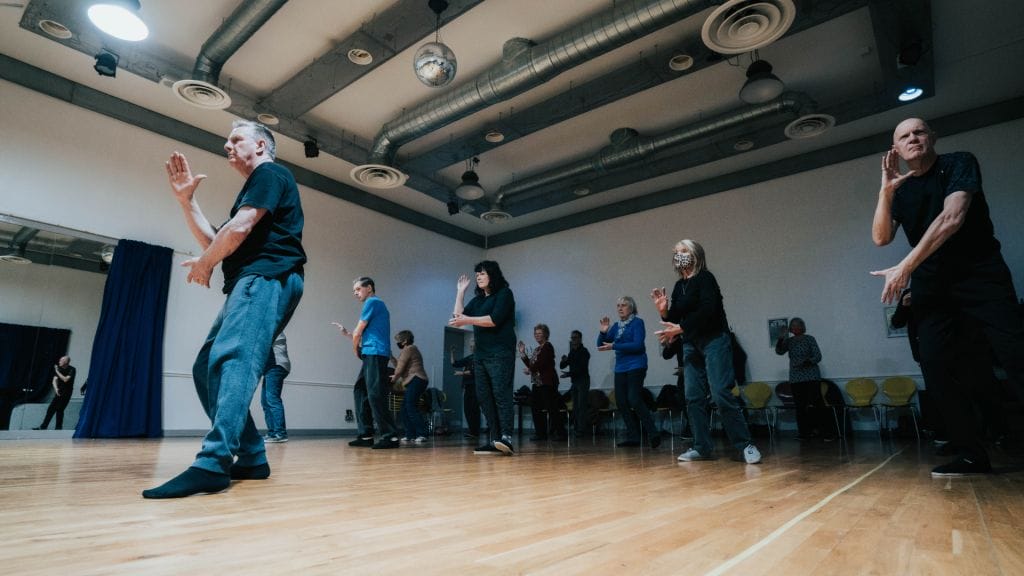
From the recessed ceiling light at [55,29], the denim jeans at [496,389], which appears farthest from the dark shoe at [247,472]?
the recessed ceiling light at [55,29]

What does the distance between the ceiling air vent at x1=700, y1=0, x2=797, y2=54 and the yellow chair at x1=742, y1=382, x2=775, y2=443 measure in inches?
204

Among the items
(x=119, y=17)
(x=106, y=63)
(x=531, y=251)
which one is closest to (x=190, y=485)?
(x=119, y=17)

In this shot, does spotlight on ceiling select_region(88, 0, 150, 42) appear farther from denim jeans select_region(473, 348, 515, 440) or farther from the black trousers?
the black trousers

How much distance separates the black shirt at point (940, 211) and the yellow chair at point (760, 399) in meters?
5.95

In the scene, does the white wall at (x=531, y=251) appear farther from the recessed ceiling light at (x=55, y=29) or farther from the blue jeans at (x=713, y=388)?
the blue jeans at (x=713, y=388)

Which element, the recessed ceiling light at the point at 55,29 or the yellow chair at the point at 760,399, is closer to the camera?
the recessed ceiling light at the point at 55,29

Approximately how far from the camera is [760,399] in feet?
26.3

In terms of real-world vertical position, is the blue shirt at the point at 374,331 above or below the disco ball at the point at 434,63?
below

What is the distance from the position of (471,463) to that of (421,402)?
5083 millimetres

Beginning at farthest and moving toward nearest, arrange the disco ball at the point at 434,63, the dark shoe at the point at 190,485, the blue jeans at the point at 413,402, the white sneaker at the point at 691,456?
1. the blue jeans at the point at 413,402
2. the disco ball at the point at 434,63
3. the white sneaker at the point at 691,456
4. the dark shoe at the point at 190,485

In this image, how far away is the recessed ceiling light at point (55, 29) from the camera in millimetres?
5448

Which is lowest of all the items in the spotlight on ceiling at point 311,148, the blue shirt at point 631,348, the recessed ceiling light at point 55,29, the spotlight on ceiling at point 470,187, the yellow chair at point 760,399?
the yellow chair at point 760,399

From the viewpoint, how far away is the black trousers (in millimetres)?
2342

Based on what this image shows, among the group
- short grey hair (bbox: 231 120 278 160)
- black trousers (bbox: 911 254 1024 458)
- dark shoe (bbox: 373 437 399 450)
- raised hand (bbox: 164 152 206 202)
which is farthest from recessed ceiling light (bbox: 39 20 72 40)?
black trousers (bbox: 911 254 1024 458)
